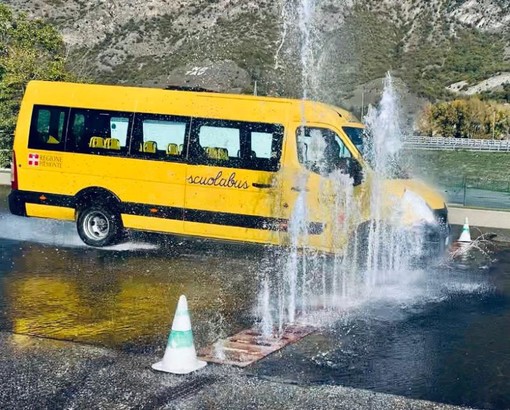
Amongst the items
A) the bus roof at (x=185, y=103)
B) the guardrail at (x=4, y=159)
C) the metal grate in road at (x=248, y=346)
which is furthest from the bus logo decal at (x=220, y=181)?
the guardrail at (x=4, y=159)

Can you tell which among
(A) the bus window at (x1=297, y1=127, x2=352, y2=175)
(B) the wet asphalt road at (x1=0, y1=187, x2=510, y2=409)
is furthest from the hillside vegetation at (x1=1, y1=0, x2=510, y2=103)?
(B) the wet asphalt road at (x1=0, y1=187, x2=510, y2=409)

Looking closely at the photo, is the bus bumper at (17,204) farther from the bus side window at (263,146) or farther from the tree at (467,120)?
the tree at (467,120)

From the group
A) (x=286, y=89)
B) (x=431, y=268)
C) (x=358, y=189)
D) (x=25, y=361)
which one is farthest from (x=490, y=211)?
(x=286, y=89)

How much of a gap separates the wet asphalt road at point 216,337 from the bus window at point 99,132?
187cm

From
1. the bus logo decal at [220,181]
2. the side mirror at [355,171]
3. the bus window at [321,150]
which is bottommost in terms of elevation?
the bus logo decal at [220,181]

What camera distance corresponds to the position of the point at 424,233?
1269 cm

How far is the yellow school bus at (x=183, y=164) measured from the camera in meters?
12.4

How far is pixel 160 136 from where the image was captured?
1340 centimetres

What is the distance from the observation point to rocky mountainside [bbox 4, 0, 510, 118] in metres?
96.8

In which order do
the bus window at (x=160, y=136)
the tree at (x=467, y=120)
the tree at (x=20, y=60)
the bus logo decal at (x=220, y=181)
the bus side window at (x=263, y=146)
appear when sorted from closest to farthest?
the bus side window at (x=263, y=146) < the bus logo decal at (x=220, y=181) < the bus window at (x=160, y=136) < the tree at (x=20, y=60) < the tree at (x=467, y=120)

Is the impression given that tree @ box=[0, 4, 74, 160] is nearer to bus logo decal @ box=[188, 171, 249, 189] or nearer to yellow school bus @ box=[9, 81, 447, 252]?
yellow school bus @ box=[9, 81, 447, 252]

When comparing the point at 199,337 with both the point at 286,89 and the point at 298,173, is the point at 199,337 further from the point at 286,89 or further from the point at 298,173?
the point at 286,89

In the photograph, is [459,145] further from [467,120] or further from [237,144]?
[237,144]

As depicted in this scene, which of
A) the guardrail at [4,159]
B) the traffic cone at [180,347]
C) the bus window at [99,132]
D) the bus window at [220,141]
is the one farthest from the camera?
the guardrail at [4,159]
